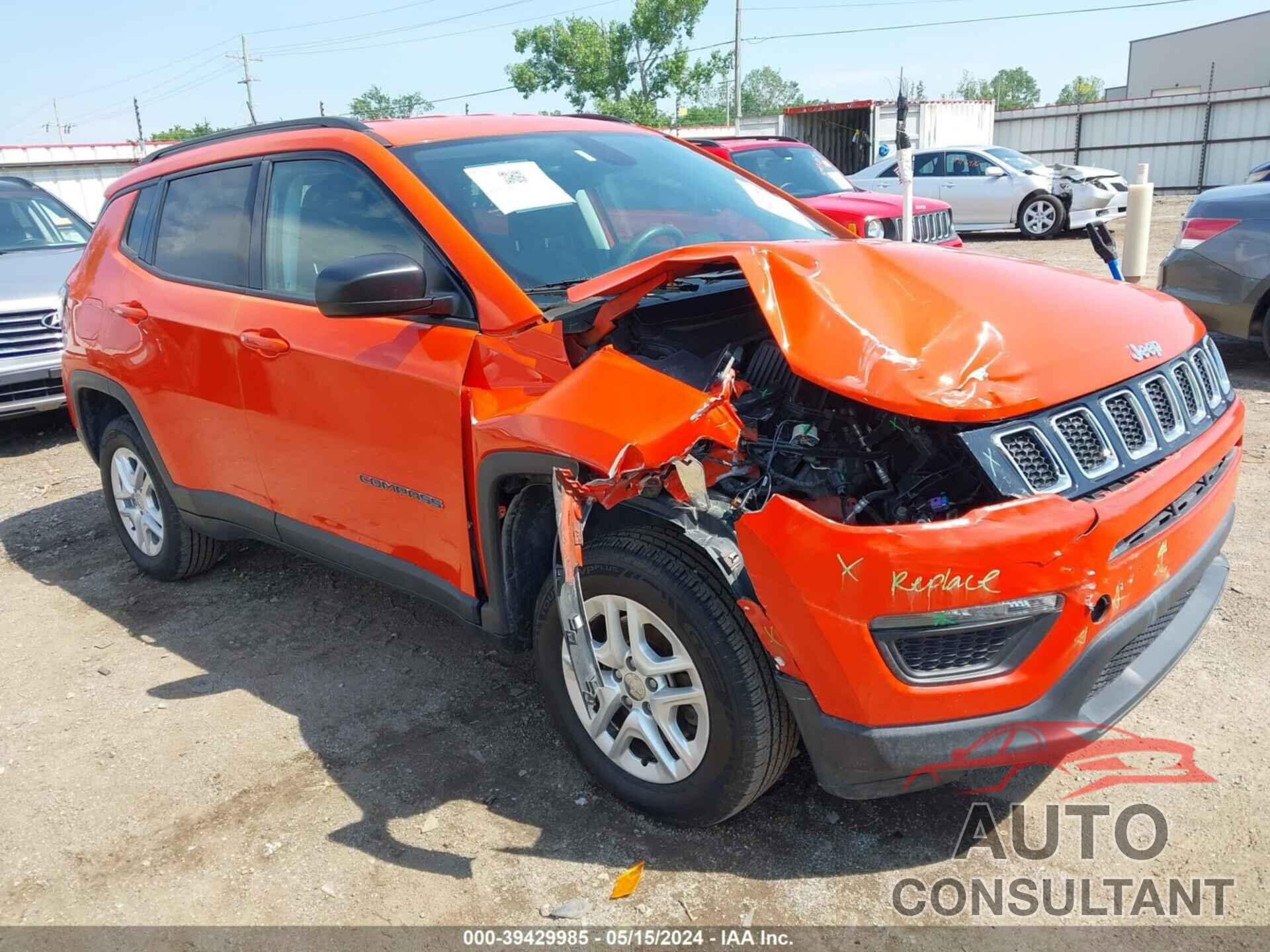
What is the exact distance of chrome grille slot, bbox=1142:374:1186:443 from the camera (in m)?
2.55

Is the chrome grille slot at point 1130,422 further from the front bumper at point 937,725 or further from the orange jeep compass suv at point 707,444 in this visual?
the front bumper at point 937,725

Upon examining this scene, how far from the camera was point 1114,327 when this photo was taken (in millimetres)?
2605

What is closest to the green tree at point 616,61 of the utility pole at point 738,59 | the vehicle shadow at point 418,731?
the utility pole at point 738,59

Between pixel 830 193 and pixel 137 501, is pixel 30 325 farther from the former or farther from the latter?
pixel 830 193

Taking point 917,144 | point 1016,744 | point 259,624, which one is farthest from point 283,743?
point 917,144

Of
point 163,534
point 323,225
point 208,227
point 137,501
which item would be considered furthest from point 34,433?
point 323,225

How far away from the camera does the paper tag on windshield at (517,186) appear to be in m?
3.23

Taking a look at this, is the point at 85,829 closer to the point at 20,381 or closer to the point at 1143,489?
the point at 1143,489

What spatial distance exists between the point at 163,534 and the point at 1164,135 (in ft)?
86.4

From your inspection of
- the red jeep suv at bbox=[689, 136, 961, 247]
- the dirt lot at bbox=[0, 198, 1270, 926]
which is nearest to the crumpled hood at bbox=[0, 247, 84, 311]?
the dirt lot at bbox=[0, 198, 1270, 926]

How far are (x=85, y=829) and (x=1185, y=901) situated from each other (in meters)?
3.05

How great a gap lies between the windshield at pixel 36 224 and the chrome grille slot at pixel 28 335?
1.29 meters

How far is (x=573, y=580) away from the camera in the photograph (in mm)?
2543

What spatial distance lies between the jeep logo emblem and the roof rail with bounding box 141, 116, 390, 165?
2.34 metres
